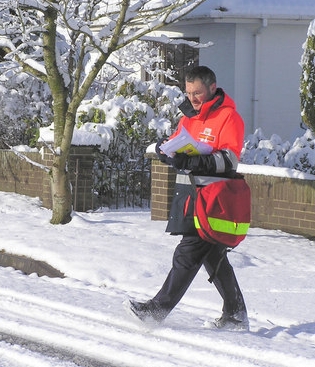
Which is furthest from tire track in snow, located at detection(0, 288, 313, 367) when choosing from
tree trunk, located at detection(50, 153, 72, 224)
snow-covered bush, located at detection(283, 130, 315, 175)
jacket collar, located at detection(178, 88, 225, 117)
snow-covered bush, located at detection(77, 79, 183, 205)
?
snow-covered bush, located at detection(77, 79, 183, 205)

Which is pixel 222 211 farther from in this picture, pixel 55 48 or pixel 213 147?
pixel 55 48

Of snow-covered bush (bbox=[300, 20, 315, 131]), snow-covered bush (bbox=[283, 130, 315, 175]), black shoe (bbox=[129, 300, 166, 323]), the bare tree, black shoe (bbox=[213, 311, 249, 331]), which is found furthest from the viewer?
snow-covered bush (bbox=[283, 130, 315, 175])

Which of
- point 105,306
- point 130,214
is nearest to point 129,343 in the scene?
point 105,306

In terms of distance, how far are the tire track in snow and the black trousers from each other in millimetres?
217

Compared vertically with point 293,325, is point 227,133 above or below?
above

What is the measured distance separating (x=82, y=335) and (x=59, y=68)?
17.4 ft

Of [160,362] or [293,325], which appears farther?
[293,325]

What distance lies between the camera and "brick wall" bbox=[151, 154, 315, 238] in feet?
35.3

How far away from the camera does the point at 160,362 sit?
549 cm

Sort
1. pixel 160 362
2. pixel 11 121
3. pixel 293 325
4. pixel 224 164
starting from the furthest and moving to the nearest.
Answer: pixel 11 121, pixel 293 325, pixel 224 164, pixel 160 362

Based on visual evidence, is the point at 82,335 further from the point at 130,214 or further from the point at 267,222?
the point at 130,214

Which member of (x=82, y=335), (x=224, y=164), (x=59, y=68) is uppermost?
(x=59, y=68)

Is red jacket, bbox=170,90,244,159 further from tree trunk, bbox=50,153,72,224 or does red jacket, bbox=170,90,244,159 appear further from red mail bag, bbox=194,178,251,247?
tree trunk, bbox=50,153,72,224

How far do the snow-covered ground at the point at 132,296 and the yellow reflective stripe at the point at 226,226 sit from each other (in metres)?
0.67
